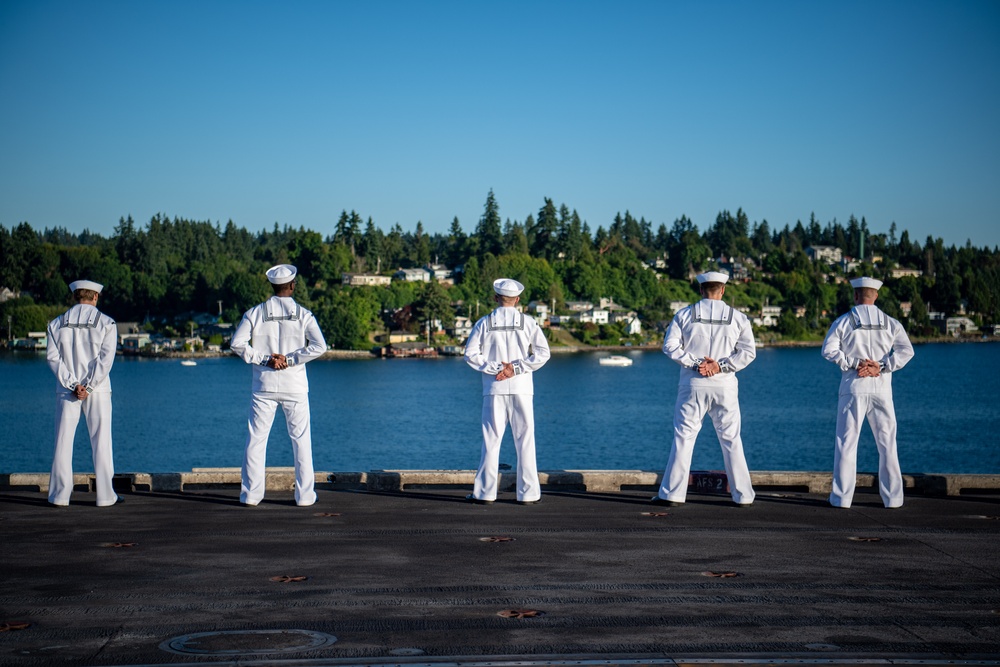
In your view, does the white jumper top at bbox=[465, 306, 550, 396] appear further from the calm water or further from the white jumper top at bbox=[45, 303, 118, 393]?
the calm water

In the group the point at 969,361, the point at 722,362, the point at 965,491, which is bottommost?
the point at 969,361

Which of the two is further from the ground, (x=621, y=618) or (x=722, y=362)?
(x=722, y=362)

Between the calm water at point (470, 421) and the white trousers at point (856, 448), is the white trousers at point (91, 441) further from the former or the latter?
the calm water at point (470, 421)

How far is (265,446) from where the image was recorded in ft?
40.9

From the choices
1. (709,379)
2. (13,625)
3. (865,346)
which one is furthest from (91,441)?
(865,346)

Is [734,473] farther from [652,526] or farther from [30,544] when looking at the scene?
[30,544]

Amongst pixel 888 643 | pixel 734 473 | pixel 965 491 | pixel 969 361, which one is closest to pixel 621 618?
pixel 888 643

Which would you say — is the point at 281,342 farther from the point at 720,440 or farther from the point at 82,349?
the point at 720,440

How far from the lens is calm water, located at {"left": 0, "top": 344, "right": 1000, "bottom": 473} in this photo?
6041 centimetres

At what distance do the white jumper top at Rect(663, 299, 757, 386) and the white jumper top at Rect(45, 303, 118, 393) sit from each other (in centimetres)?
660

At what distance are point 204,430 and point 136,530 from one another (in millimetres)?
70205

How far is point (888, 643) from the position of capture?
6.89m

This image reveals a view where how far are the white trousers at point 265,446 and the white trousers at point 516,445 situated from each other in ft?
6.62

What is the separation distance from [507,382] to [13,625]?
6.77 metres
